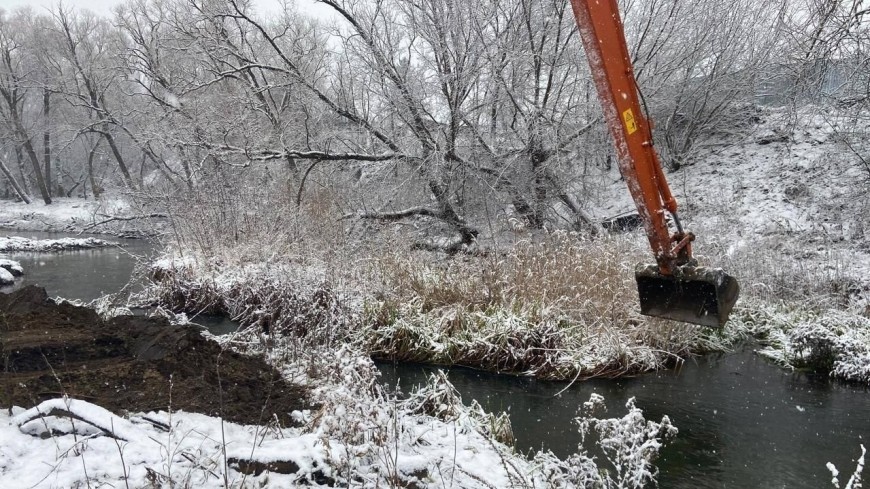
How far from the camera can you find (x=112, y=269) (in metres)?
14.2

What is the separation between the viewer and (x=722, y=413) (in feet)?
17.9

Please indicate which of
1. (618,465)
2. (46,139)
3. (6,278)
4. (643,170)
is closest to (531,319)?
(643,170)

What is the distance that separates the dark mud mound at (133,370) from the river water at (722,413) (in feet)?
5.68

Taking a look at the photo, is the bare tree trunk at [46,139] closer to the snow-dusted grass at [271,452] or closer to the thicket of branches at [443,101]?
the thicket of branches at [443,101]

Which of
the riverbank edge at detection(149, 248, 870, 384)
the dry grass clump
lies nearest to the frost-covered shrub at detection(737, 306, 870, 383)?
the riverbank edge at detection(149, 248, 870, 384)

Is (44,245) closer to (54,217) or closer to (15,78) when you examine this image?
(54,217)

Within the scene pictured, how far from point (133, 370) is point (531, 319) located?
178 inches

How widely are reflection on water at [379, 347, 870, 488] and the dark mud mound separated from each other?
1.98 metres

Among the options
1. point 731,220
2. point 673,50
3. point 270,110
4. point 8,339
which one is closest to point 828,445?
point 8,339

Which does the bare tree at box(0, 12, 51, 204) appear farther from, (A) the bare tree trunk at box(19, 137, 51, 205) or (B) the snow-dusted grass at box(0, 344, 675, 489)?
(B) the snow-dusted grass at box(0, 344, 675, 489)

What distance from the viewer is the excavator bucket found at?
4906 millimetres

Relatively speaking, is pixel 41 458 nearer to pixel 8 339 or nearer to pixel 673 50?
pixel 8 339

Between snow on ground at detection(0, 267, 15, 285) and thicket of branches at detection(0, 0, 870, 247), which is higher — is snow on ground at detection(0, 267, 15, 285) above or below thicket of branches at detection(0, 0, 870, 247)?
below

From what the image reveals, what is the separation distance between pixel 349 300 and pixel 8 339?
3.81 meters
